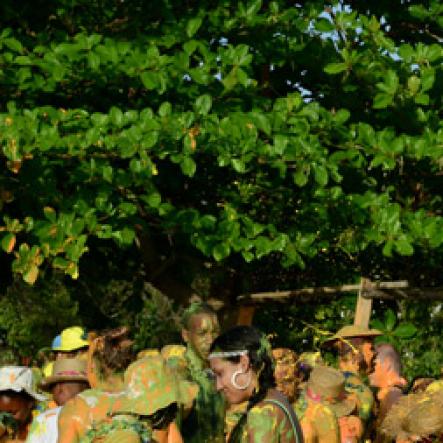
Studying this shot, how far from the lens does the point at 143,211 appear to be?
1163 cm

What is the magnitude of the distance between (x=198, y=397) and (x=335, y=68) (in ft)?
16.2

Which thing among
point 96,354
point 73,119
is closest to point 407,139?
point 73,119

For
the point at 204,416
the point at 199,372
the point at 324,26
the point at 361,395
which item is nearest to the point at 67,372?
the point at 199,372

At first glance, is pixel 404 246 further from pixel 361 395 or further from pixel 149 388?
pixel 149 388

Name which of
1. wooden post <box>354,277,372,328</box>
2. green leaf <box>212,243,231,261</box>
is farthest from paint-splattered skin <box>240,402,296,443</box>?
wooden post <box>354,277,372,328</box>

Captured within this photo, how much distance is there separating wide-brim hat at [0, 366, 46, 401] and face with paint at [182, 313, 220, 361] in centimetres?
132

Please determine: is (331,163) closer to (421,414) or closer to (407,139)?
(407,139)

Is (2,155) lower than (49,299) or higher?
higher

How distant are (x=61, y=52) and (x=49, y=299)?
18705 millimetres

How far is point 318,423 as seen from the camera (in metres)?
8.02

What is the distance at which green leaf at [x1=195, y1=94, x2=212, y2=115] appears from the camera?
11.1m

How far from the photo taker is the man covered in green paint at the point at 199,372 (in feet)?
23.6

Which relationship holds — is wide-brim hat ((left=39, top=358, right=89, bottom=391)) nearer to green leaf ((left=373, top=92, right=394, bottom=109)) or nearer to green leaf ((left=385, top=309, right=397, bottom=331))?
green leaf ((left=373, top=92, right=394, bottom=109))

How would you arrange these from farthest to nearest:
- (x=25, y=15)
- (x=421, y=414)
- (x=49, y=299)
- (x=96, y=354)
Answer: (x=49, y=299)
(x=25, y=15)
(x=96, y=354)
(x=421, y=414)
